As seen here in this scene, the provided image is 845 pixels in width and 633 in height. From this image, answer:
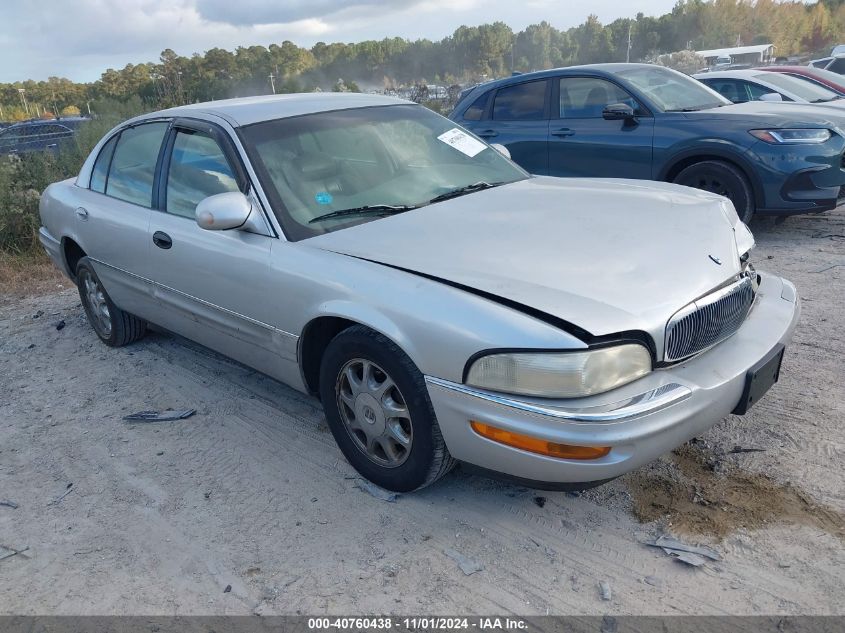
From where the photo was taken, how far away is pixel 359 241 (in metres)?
3.14

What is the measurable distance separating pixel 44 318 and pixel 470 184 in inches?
166

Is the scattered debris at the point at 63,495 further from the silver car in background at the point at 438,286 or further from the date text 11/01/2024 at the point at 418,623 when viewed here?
the date text 11/01/2024 at the point at 418,623

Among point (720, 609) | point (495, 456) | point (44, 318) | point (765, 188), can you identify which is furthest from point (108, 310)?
point (765, 188)

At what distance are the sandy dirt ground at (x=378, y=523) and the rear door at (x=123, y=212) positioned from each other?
0.85 m

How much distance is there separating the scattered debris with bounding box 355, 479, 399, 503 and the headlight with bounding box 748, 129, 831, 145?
16.1ft

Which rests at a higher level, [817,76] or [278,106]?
[817,76]

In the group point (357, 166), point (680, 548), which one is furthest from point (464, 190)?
point (680, 548)

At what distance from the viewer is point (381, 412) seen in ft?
9.74

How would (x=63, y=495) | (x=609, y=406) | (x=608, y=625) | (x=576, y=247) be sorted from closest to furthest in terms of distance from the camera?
(x=608, y=625)
(x=609, y=406)
(x=576, y=247)
(x=63, y=495)

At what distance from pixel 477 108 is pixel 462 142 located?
4.05 meters

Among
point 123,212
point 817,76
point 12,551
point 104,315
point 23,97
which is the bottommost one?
point 12,551

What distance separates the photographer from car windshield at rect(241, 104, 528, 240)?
134 inches

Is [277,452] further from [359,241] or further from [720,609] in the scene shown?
[720,609]

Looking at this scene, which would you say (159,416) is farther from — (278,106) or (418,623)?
(418,623)
